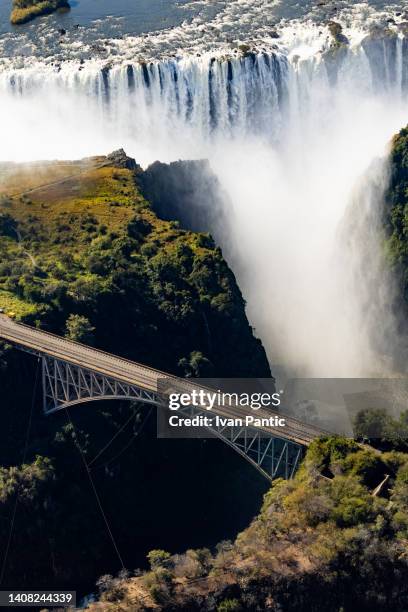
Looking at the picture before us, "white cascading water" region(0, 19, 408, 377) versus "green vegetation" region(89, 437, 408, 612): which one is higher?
"white cascading water" region(0, 19, 408, 377)

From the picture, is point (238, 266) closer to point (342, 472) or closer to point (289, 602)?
point (342, 472)

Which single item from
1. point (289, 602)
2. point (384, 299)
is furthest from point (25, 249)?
point (289, 602)

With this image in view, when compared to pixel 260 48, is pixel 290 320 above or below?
below

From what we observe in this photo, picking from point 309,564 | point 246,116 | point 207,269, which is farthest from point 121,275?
point 246,116

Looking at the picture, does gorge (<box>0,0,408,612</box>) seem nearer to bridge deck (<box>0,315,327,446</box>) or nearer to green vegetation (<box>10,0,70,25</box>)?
bridge deck (<box>0,315,327,446</box>)

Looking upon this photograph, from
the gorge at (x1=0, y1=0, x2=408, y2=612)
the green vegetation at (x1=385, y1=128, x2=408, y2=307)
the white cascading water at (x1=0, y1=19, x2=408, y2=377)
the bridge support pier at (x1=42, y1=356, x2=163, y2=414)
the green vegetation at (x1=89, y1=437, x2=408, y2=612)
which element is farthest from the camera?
the white cascading water at (x1=0, y1=19, x2=408, y2=377)

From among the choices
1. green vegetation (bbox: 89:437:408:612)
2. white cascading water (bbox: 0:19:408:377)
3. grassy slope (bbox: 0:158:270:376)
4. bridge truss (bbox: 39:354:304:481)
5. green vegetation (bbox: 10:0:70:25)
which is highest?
green vegetation (bbox: 10:0:70:25)

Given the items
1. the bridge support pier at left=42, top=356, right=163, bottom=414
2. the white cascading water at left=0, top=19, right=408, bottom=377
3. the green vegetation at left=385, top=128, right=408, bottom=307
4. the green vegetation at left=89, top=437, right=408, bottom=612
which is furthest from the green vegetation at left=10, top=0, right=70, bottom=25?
the green vegetation at left=89, top=437, right=408, bottom=612
